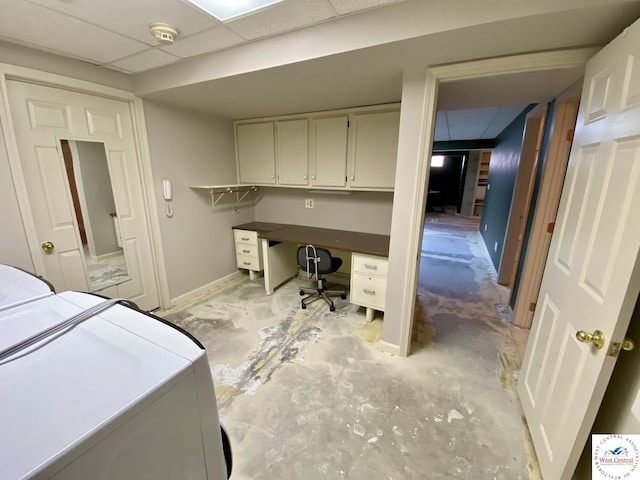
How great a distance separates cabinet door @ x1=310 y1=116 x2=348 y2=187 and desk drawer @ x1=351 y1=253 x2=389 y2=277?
891mm

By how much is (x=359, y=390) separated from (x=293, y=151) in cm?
253

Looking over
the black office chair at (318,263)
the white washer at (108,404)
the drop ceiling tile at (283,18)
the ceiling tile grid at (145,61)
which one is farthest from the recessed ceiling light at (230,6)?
the black office chair at (318,263)

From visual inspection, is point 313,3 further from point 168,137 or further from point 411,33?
point 168,137

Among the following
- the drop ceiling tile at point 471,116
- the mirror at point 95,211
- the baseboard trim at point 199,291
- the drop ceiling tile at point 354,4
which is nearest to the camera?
the drop ceiling tile at point 354,4

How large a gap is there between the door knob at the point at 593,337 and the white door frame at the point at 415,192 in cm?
99

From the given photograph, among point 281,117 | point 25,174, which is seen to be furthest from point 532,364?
point 25,174

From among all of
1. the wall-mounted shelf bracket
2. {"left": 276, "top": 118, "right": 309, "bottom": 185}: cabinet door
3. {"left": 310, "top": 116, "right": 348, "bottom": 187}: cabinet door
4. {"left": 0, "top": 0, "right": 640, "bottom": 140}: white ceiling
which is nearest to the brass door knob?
{"left": 0, "top": 0, "right": 640, "bottom": 140}: white ceiling

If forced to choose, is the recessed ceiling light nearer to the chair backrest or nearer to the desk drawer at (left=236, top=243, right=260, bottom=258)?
the chair backrest

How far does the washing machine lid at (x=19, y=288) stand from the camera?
0.96 m

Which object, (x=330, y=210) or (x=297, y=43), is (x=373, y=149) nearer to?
(x=330, y=210)

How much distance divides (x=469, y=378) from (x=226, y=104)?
3221 mm

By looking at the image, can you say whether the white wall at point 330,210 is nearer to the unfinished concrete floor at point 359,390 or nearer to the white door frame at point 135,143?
the unfinished concrete floor at point 359,390

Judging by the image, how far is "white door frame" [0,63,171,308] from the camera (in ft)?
5.89

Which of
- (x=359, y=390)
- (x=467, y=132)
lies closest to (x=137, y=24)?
(x=359, y=390)
